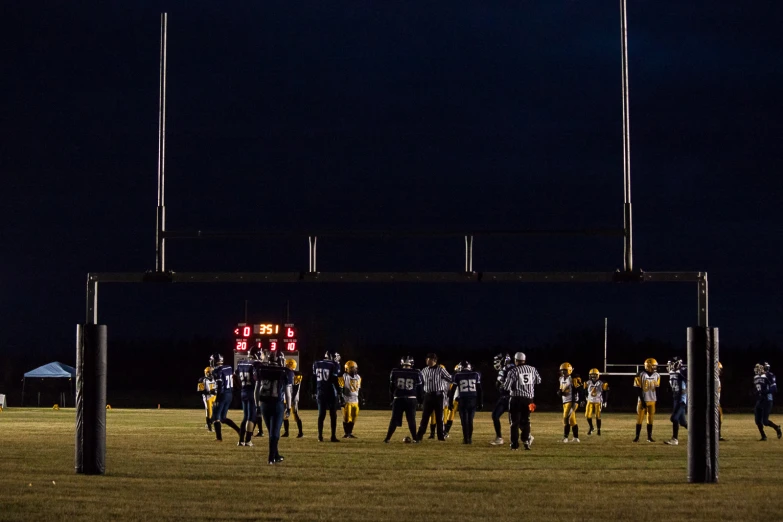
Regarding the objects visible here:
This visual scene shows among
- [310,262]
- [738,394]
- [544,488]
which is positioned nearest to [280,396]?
[310,262]

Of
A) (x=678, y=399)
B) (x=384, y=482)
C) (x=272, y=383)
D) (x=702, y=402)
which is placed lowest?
(x=384, y=482)

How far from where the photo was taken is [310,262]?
14547 mm

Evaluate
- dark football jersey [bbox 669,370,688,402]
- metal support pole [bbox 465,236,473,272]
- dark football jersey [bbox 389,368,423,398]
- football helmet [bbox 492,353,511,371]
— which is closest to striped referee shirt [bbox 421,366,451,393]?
dark football jersey [bbox 389,368,423,398]

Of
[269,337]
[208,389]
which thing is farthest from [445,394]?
[269,337]

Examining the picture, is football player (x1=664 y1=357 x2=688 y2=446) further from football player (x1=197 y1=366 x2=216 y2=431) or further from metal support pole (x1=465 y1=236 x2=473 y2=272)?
football player (x1=197 y1=366 x2=216 y2=431)

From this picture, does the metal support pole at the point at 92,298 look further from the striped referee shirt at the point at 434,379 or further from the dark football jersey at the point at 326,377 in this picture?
the dark football jersey at the point at 326,377

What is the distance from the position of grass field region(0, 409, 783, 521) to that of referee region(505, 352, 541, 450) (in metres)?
0.34

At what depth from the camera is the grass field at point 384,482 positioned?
11398 millimetres

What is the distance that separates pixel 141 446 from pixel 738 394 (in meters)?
45.3

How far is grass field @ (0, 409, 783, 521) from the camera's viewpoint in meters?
11.4

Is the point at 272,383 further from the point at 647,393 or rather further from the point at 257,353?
the point at 647,393

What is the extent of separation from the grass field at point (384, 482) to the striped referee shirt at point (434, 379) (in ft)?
3.17

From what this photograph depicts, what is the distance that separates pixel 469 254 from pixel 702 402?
10.3ft

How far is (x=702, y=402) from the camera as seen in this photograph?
13.8 meters
